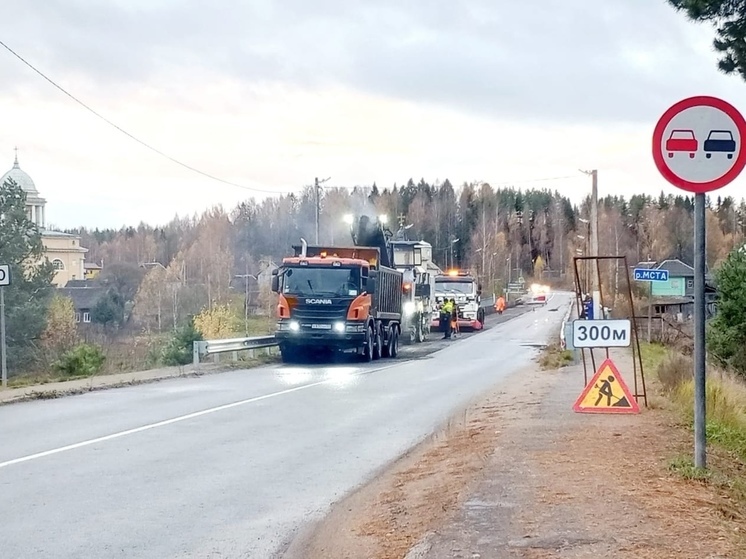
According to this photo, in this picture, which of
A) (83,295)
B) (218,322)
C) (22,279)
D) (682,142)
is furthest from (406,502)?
(83,295)

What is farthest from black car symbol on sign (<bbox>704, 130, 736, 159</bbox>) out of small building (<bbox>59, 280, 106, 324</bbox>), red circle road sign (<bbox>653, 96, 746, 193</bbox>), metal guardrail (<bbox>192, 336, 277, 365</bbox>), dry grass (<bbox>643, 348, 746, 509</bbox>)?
small building (<bbox>59, 280, 106, 324</bbox>)

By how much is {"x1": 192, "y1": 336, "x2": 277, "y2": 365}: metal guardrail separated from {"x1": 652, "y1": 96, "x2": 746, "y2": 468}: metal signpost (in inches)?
767

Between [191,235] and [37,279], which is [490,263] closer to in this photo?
[191,235]

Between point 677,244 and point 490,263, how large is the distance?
2259 cm

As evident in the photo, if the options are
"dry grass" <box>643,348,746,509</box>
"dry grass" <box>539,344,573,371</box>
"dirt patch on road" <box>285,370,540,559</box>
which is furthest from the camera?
"dry grass" <box>539,344,573,371</box>

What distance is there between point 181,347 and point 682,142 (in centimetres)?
2603

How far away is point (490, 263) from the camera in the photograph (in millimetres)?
120188

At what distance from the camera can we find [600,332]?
1190 centimetres

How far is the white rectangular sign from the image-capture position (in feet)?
38.8

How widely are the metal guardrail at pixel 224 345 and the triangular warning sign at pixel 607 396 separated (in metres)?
15.3

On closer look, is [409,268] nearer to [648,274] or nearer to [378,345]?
[378,345]

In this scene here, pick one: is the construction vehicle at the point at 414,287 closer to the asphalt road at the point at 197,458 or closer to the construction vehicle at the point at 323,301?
the construction vehicle at the point at 323,301

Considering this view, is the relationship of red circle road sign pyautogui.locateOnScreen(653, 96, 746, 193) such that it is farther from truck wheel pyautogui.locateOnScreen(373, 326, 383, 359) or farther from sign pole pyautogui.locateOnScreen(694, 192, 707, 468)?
truck wheel pyautogui.locateOnScreen(373, 326, 383, 359)

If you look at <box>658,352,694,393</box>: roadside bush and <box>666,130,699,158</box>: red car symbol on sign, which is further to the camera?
<box>658,352,694,393</box>: roadside bush
